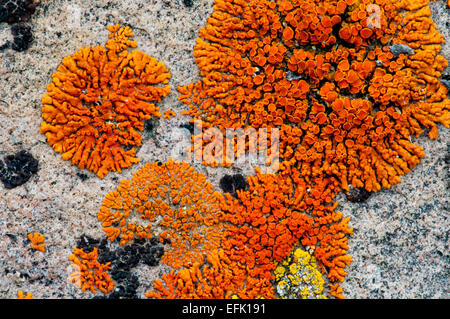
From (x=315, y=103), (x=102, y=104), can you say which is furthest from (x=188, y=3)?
(x=315, y=103)

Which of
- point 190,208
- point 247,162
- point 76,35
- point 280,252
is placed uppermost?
point 76,35

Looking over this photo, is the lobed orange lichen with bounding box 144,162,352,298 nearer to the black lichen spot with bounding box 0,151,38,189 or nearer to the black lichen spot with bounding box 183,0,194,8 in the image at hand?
the black lichen spot with bounding box 0,151,38,189

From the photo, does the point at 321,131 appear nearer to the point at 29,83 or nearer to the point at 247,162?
the point at 247,162

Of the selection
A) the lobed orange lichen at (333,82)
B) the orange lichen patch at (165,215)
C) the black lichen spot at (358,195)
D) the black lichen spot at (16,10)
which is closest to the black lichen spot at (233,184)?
the orange lichen patch at (165,215)

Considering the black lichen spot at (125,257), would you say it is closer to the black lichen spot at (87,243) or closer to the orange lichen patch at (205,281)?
the black lichen spot at (87,243)

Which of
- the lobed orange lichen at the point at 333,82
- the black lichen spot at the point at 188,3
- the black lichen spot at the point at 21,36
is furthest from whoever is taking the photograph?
the black lichen spot at the point at 188,3

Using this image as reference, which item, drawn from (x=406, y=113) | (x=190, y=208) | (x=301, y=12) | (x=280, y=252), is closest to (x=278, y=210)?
(x=280, y=252)
